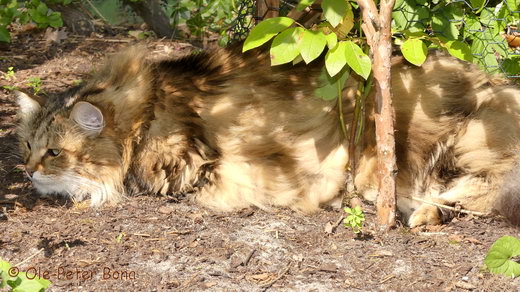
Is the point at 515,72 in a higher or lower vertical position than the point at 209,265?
higher

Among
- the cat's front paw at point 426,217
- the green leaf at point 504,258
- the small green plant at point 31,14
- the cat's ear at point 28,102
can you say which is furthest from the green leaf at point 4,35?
the green leaf at point 504,258

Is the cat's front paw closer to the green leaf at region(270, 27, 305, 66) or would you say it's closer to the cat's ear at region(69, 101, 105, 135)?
the green leaf at region(270, 27, 305, 66)

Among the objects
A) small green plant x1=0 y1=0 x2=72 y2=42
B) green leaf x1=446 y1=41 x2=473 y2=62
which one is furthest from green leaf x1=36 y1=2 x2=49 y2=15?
green leaf x1=446 y1=41 x2=473 y2=62

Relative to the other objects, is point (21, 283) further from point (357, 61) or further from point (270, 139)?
point (270, 139)

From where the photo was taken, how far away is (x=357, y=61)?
2.61 metres

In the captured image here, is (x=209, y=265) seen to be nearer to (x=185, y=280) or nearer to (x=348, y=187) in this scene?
(x=185, y=280)

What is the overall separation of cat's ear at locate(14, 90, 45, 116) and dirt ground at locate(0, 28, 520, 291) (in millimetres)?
452

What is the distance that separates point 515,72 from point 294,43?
1608 millimetres

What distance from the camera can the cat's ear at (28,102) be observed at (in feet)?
11.9

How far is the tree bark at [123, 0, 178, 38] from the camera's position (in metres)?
6.20

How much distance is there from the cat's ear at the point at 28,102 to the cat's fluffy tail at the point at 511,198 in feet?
8.43

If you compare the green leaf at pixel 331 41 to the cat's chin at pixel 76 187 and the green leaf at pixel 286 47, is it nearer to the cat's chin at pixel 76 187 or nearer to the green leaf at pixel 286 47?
the green leaf at pixel 286 47

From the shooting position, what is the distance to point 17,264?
2709 millimetres

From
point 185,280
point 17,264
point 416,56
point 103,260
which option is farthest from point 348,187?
point 17,264
